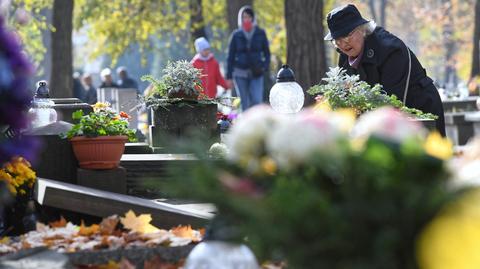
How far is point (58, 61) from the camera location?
2552 cm

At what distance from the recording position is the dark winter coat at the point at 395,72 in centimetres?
1066

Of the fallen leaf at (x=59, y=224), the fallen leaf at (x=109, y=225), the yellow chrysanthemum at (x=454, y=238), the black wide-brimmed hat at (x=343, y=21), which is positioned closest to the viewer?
the yellow chrysanthemum at (x=454, y=238)

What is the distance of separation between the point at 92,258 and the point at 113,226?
973 mm

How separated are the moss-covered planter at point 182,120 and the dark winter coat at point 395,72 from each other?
1.67 metres

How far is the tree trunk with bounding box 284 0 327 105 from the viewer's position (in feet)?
57.8

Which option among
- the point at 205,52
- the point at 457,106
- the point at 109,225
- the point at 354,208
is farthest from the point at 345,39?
the point at 457,106

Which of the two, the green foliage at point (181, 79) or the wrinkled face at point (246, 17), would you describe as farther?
the wrinkled face at point (246, 17)

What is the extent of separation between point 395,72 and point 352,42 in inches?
17.1

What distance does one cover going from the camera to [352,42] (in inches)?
422

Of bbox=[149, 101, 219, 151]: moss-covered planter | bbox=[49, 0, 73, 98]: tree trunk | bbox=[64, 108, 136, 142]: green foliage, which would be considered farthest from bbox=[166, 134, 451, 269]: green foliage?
bbox=[49, 0, 73, 98]: tree trunk

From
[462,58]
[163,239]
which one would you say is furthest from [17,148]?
[462,58]

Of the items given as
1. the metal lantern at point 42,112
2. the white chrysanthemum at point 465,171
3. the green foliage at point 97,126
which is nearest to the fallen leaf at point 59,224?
the green foliage at point 97,126

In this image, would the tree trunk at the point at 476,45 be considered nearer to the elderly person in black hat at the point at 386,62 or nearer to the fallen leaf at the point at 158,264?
the elderly person in black hat at the point at 386,62

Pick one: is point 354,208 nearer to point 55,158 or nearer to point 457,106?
point 55,158
